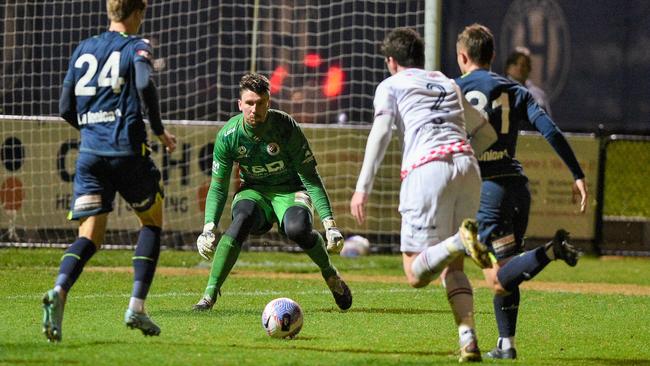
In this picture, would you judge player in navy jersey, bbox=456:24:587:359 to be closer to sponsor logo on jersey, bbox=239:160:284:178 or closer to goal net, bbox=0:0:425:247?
sponsor logo on jersey, bbox=239:160:284:178

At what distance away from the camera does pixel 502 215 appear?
7.86m

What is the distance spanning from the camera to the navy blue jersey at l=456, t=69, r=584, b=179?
7.85m

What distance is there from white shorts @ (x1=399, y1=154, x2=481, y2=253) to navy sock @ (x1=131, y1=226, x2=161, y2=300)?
61.4 inches

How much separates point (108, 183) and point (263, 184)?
2.30 m

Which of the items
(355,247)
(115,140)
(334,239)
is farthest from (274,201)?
(355,247)

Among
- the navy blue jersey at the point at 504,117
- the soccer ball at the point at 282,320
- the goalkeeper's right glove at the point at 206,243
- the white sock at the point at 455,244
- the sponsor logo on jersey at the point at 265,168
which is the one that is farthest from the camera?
the sponsor logo on jersey at the point at 265,168

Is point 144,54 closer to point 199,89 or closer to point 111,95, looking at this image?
point 111,95

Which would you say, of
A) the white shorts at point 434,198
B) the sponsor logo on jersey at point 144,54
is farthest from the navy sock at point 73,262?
the white shorts at point 434,198

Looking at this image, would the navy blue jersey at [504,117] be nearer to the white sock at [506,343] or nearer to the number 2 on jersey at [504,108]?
the number 2 on jersey at [504,108]

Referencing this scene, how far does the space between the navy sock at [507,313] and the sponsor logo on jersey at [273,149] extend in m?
2.49

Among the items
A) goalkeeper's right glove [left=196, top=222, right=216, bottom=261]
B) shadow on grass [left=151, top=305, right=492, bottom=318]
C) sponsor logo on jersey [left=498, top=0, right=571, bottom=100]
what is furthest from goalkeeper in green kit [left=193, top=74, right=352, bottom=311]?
sponsor logo on jersey [left=498, top=0, right=571, bottom=100]

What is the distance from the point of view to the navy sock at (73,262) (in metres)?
7.62

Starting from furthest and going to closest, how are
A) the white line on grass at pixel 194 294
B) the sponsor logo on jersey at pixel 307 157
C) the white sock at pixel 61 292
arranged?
the white line on grass at pixel 194 294
the sponsor logo on jersey at pixel 307 157
the white sock at pixel 61 292

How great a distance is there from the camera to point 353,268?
579 inches
